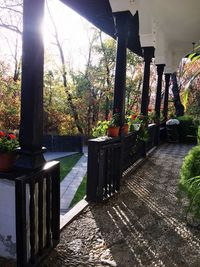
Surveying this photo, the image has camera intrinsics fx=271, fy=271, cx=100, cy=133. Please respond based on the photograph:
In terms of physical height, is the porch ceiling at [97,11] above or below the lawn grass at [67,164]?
above

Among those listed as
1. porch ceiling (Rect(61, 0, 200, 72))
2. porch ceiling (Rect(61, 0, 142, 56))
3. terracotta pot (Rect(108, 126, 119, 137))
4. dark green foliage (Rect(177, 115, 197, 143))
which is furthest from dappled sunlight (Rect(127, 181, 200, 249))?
dark green foliage (Rect(177, 115, 197, 143))

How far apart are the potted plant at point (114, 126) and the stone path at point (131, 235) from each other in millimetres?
839

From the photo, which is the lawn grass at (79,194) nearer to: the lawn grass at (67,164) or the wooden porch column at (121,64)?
the lawn grass at (67,164)

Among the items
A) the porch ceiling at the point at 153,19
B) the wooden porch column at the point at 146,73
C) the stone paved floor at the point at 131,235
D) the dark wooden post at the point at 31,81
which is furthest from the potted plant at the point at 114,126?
the wooden porch column at the point at 146,73

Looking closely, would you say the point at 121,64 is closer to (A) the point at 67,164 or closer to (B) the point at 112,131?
(B) the point at 112,131

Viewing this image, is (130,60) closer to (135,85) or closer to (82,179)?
(135,85)

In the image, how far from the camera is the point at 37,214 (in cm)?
202

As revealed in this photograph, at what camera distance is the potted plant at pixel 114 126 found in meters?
3.78

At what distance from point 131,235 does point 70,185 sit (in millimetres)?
2827

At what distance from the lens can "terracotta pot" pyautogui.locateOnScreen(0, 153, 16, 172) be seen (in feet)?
6.55

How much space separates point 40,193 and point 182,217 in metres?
1.75

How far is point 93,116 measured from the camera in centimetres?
1293

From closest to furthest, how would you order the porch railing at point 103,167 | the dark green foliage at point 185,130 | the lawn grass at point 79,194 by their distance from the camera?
the porch railing at point 103,167 < the lawn grass at point 79,194 < the dark green foliage at point 185,130

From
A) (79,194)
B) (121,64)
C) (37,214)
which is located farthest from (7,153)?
(79,194)
